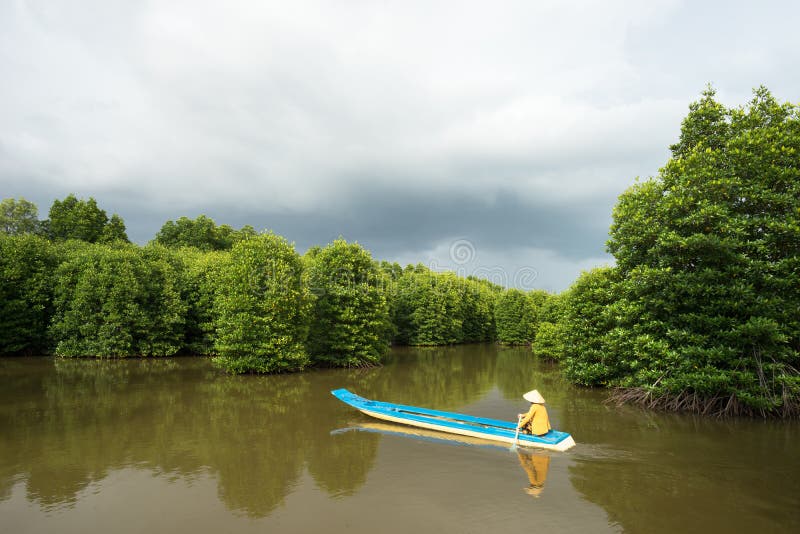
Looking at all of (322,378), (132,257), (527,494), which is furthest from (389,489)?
(132,257)

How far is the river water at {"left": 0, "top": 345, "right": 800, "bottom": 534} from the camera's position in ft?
26.1

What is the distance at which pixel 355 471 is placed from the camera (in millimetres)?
10453

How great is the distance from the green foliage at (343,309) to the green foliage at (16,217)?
142ft

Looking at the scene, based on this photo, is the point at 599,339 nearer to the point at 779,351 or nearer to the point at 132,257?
the point at 779,351

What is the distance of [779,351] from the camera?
1477cm

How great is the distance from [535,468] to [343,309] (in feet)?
73.4

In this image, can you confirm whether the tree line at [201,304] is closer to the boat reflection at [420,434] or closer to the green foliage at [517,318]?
the boat reflection at [420,434]

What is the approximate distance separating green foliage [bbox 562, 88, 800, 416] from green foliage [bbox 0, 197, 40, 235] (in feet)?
210

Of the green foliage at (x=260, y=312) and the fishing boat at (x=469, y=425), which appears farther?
the green foliage at (x=260, y=312)

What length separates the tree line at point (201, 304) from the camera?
88.5 feet

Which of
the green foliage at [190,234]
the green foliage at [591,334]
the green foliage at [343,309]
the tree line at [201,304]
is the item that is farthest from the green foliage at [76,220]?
the green foliage at [591,334]

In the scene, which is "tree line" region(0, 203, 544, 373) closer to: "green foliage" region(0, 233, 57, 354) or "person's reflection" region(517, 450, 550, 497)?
"green foliage" region(0, 233, 57, 354)

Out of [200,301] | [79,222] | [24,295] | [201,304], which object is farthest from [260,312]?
[79,222]

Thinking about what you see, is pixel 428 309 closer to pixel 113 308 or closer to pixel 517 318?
pixel 517 318
